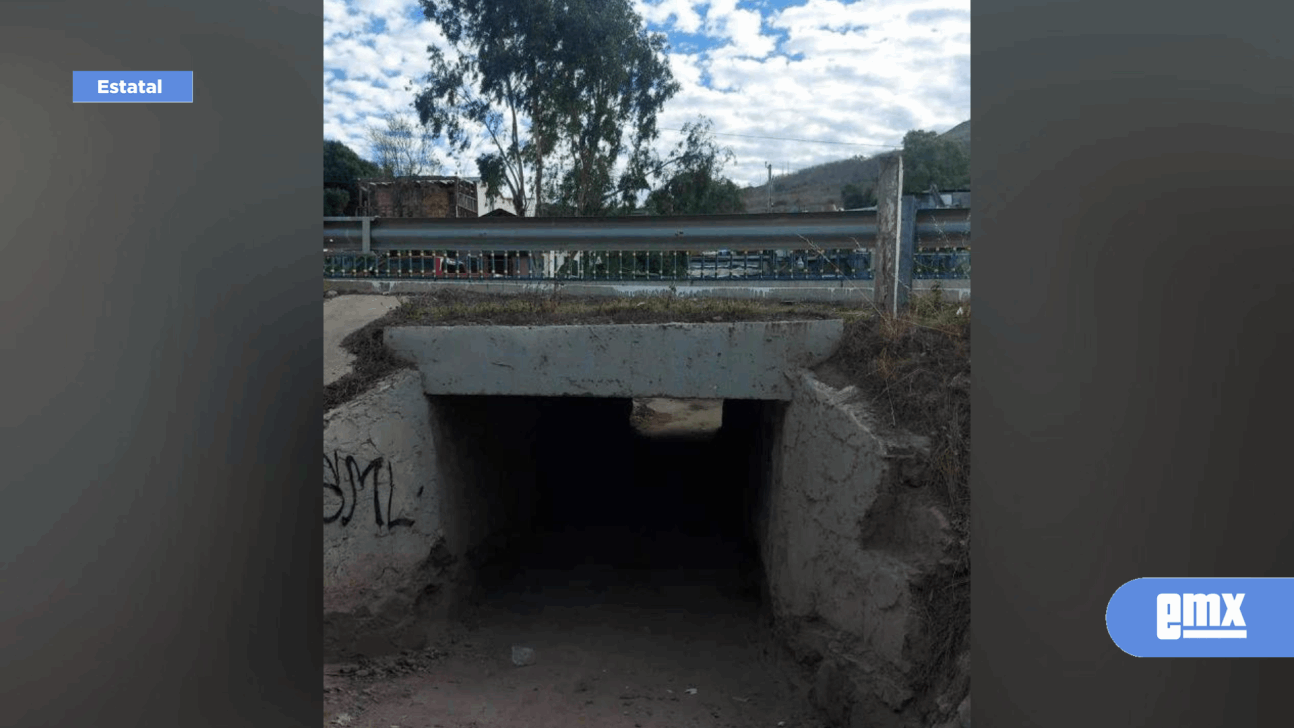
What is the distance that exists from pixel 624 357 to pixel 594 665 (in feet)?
7.18

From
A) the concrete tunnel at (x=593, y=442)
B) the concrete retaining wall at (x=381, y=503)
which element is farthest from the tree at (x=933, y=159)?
the concrete retaining wall at (x=381, y=503)

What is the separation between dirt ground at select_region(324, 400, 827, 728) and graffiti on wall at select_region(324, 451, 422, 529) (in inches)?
40.4

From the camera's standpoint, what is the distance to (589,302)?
6035mm

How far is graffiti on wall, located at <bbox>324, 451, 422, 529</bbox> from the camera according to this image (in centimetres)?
515

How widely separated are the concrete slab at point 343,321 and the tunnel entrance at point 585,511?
738mm

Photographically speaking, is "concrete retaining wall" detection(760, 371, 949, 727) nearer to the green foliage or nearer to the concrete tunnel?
the concrete tunnel

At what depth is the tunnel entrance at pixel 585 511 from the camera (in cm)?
632

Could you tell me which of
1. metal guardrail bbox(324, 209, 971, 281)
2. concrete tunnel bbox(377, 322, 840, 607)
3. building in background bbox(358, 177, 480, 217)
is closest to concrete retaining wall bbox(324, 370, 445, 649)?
concrete tunnel bbox(377, 322, 840, 607)

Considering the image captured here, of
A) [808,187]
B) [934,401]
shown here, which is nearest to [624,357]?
[934,401]

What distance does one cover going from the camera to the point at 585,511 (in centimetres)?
860

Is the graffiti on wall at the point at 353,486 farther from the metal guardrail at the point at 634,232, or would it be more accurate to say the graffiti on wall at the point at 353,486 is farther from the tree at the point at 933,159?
the tree at the point at 933,159

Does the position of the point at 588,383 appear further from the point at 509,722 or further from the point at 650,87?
the point at 650,87

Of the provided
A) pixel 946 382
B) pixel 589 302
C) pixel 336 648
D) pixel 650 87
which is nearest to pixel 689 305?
pixel 589 302

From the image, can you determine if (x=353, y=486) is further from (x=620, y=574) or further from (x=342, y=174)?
(x=342, y=174)
